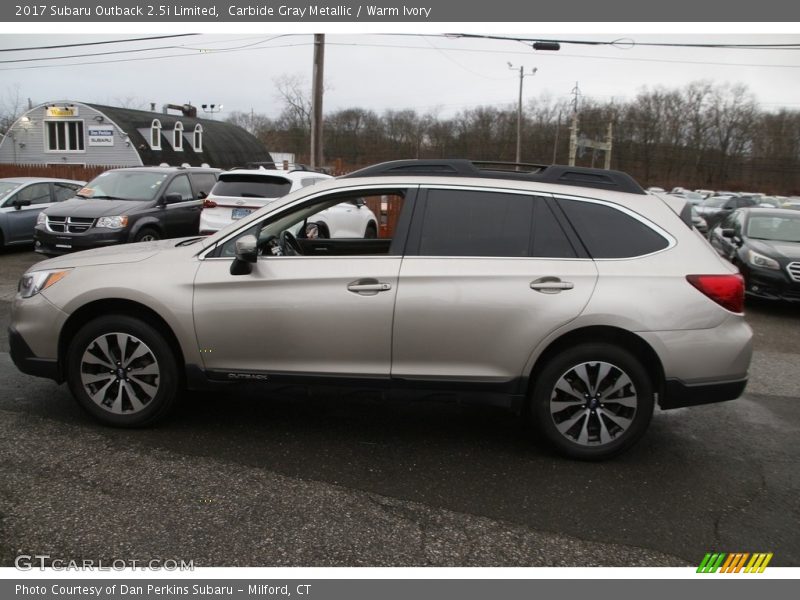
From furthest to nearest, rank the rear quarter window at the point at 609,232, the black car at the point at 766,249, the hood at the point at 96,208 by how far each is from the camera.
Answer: the hood at the point at 96,208, the black car at the point at 766,249, the rear quarter window at the point at 609,232

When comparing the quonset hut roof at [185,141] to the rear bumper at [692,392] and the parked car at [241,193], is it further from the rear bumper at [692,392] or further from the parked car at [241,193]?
the rear bumper at [692,392]

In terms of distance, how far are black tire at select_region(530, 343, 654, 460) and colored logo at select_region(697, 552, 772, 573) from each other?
3.27ft

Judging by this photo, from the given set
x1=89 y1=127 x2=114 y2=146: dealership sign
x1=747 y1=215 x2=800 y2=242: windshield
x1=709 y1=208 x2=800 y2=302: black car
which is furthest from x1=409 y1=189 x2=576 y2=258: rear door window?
x1=89 y1=127 x2=114 y2=146: dealership sign

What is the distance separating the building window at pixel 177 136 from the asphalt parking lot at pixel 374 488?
132 feet

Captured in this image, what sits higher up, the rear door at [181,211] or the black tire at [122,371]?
the rear door at [181,211]

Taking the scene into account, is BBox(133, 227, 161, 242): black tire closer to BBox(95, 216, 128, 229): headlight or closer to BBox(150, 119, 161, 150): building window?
BBox(95, 216, 128, 229): headlight

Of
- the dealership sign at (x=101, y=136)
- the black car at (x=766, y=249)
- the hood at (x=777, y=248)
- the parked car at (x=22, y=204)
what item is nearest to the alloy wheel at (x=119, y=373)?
the black car at (x=766, y=249)

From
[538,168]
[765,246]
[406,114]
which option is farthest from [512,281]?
[406,114]

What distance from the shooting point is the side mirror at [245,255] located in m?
3.87

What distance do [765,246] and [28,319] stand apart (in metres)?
9.62

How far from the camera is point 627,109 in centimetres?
6656

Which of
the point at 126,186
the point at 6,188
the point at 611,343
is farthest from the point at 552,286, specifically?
the point at 6,188

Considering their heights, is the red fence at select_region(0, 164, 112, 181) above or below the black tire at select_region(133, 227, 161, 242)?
above

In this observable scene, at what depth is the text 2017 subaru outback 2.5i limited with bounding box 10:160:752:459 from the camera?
3809 millimetres
